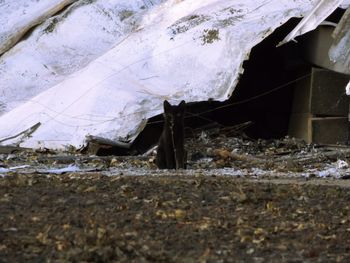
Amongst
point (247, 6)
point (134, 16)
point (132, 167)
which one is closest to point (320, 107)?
point (247, 6)

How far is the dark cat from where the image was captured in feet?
40.0

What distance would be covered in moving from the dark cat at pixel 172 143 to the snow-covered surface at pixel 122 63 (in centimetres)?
311

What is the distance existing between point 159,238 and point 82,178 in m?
4.00

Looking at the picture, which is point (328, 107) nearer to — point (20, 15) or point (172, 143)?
point (172, 143)

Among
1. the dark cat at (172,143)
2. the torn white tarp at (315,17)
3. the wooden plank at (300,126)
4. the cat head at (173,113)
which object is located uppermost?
the torn white tarp at (315,17)

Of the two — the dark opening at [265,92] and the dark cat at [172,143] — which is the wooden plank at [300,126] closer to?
the dark opening at [265,92]

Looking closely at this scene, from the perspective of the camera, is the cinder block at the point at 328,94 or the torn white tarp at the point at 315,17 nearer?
the torn white tarp at the point at 315,17

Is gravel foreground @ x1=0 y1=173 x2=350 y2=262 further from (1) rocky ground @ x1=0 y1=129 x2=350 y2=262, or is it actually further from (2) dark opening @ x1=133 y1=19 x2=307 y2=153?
(2) dark opening @ x1=133 y1=19 x2=307 y2=153

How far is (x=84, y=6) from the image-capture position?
20859 millimetres

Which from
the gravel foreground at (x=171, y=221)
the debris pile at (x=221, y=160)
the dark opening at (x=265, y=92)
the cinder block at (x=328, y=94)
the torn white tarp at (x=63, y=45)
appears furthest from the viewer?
the torn white tarp at (x=63, y=45)

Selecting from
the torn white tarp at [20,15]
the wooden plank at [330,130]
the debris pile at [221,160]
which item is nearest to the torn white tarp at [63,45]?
the torn white tarp at [20,15]

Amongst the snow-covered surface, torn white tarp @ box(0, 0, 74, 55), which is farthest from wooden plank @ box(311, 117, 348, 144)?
torn white tarp @ box(0, 0, 74, 55)

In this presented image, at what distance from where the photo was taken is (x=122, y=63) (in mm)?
17750

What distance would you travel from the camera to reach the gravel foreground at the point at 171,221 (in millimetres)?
5473
